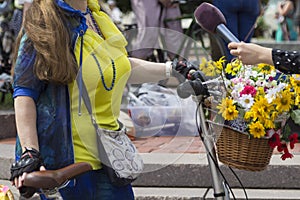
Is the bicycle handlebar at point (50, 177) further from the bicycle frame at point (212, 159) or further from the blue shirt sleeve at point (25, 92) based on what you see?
the bicycle frame at point (212, 159)

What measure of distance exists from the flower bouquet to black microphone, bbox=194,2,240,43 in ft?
0.61

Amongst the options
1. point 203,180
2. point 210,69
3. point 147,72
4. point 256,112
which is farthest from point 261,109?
point 203,180

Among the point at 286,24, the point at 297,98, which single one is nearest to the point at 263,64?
the point at 297,98

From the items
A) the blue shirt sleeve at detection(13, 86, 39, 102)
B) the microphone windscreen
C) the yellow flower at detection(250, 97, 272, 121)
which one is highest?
the microphone windscreen

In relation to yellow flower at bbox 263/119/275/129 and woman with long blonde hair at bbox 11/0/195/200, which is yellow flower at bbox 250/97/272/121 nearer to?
yellow flower at bbox 263/119/275/129

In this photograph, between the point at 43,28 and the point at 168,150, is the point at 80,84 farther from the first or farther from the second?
the point at 168,150

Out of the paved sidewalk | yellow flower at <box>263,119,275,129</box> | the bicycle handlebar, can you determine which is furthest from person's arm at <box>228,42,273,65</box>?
the paved sidewalk

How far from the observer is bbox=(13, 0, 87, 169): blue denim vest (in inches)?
111

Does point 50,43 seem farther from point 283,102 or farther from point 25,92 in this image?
point 283,102

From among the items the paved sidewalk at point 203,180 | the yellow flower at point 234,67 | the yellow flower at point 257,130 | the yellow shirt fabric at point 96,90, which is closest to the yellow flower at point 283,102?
the yellow flower at point 257,130

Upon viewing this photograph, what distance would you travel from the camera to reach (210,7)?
9.31 feet

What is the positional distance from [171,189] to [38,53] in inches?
95.6

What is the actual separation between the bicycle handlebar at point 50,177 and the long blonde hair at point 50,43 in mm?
388

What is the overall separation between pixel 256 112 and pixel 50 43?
0.85 metres
